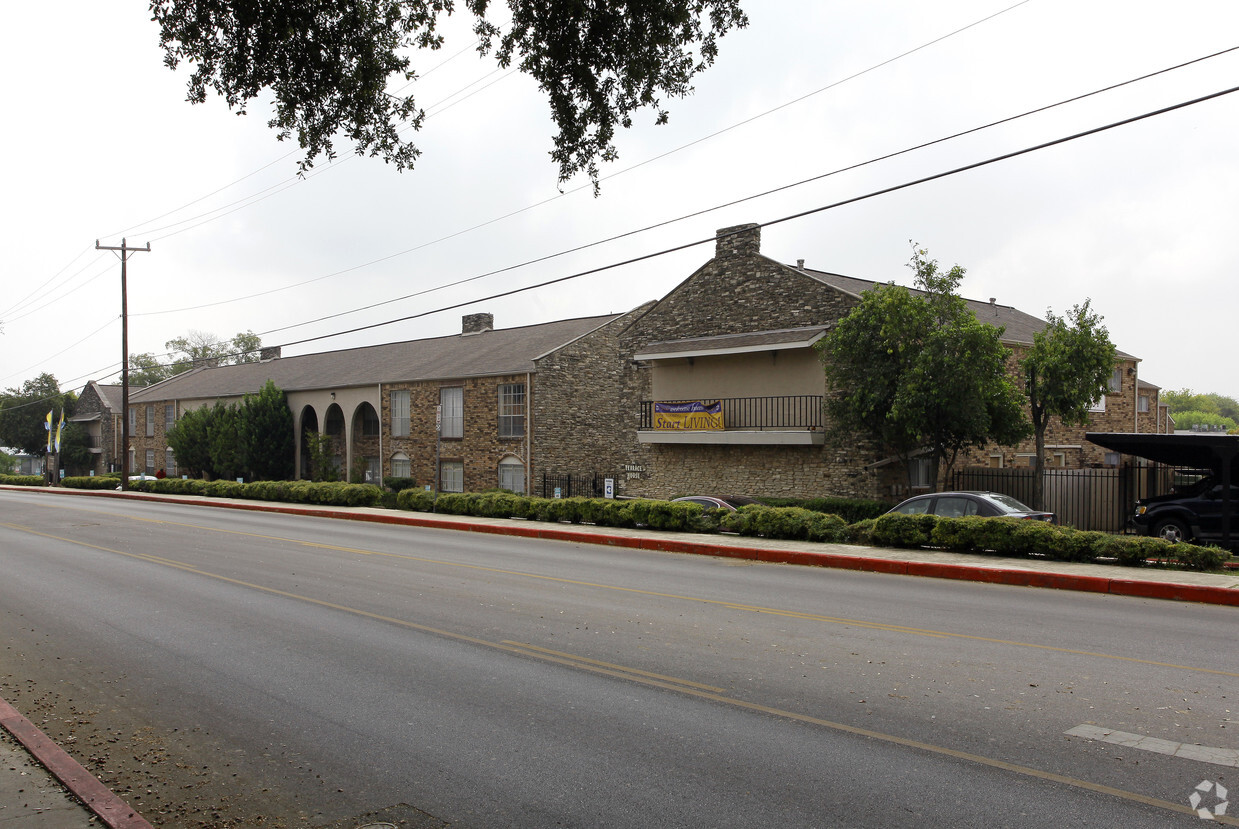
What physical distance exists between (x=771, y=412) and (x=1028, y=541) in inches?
521

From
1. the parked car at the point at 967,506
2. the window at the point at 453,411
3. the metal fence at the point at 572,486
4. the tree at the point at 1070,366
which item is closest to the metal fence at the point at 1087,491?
the tree at the point at 1070,366

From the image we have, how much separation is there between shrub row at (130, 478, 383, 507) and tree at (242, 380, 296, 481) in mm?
3636

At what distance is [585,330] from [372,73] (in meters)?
32.2

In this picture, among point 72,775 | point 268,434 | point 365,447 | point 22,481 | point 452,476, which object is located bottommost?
point 22,481

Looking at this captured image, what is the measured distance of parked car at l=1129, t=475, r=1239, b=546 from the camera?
17031 millimetres

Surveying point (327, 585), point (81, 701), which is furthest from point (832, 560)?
point (81, 701)

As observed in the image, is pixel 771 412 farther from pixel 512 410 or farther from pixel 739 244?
pixel 512 410

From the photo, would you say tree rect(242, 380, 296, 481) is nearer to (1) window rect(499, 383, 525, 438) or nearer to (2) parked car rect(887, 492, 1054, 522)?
(1) window rect(499, 383, 525, 438)

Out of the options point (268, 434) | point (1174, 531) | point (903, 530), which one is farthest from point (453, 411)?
point (1174, 531)

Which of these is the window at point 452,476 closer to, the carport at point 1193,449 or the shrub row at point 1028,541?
the shrub row at point 1028,541

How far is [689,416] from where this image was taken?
29625 millimetres

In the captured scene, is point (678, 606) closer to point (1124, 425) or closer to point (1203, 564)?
point (1203, 564)

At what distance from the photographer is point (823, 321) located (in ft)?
86.4

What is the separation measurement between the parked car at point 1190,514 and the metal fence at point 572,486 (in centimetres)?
2034
